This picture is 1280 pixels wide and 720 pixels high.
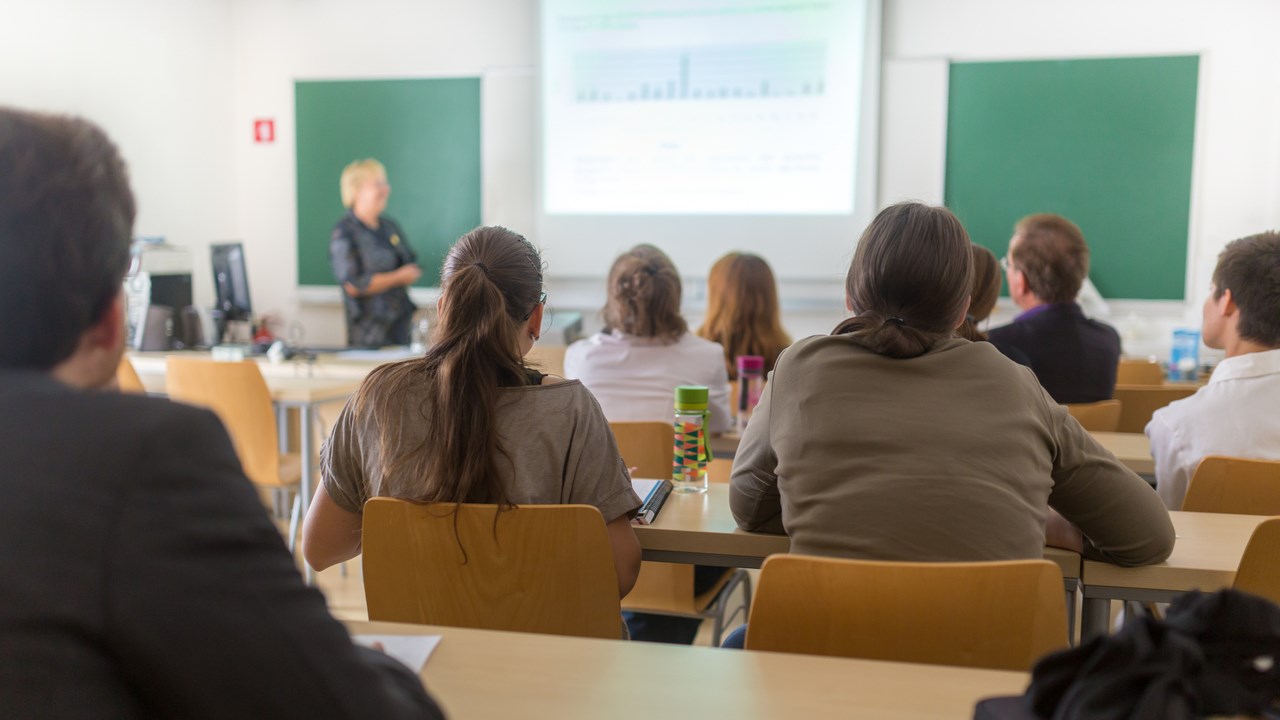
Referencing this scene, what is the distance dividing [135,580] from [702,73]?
5.42 metres

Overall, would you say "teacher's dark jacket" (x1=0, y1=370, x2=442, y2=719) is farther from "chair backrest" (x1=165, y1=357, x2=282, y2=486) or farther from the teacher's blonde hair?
the teacher's blonde hair

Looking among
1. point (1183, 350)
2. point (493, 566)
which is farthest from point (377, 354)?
point (1183, 350)

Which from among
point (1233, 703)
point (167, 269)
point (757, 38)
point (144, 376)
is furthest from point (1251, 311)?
point (167, 269)

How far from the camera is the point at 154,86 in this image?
5.72 metres

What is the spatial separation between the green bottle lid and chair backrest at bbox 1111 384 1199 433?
1.71m

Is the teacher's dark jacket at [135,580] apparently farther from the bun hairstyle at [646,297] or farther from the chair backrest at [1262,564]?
the bun hairstyle at [646,297]

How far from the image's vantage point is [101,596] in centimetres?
59

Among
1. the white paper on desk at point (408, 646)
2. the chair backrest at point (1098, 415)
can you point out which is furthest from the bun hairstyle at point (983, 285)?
the white paper on desk at point (408, 646)

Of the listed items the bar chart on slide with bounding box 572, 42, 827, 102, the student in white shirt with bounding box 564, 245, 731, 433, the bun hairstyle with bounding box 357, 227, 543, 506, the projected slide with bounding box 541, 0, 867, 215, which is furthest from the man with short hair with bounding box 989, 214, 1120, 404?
the bar chart on slide with bounding box 572, 42, 827, 102

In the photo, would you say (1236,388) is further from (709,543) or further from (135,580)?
(135,580)

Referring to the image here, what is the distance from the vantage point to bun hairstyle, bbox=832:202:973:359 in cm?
156

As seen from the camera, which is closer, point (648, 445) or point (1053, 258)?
point (648, 445)

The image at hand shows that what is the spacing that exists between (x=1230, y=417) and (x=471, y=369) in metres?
1.66

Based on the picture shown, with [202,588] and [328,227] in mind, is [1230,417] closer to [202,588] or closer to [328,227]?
[202,588]
